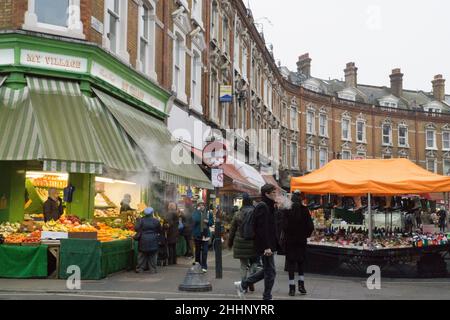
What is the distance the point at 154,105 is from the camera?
17125mm

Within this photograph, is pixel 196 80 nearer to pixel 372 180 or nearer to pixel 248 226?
pixel 372 180

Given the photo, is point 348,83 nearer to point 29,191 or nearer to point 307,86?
point 307,86

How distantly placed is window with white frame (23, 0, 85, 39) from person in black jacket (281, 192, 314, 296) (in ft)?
21.4

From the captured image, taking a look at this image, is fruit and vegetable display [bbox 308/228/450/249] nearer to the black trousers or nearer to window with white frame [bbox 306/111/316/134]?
the black trousers

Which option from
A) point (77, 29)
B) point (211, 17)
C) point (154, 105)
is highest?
point (211, 17)

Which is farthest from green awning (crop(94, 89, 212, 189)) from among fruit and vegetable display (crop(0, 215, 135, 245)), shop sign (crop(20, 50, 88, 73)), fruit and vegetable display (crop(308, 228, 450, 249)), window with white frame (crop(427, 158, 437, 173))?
window with white frame (crop(427, 158, 437, 173))

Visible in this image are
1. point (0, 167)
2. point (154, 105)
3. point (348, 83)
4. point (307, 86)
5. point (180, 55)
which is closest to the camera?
point (0, 167)

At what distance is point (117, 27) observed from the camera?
15039mm

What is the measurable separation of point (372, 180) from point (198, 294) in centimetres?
581

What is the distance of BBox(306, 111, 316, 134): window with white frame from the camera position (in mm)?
47156

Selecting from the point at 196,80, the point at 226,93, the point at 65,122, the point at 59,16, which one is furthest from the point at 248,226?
the point at 226,93
